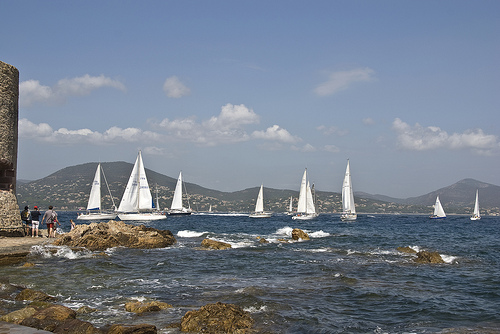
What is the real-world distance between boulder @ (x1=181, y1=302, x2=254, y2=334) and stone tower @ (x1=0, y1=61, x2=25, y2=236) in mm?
15688

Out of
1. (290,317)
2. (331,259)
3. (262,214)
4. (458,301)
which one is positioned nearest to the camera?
(290,317)

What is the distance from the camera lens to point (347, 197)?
86.0 meters

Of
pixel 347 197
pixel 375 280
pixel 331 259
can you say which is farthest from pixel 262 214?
pixel 375 280

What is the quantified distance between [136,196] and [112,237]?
157 feet

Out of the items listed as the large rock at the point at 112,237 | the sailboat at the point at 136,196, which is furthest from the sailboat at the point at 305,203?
the large rock at the point at 112,237

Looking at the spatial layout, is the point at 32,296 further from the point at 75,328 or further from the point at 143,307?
the point at 75,328

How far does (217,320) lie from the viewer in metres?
9.91

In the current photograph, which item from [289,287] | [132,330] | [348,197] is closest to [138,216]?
[348,197]

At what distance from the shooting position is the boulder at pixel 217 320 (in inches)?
381

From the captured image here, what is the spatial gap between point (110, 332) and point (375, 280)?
12.2 m

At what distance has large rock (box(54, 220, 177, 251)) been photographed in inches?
1015

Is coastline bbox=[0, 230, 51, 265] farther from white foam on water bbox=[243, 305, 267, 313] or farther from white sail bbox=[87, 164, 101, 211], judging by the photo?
white sail bbox=[87, 164, 101, 211]

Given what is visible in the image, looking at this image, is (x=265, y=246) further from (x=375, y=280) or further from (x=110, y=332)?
(x=110, y=332)

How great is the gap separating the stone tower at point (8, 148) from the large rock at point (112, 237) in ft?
11.1
